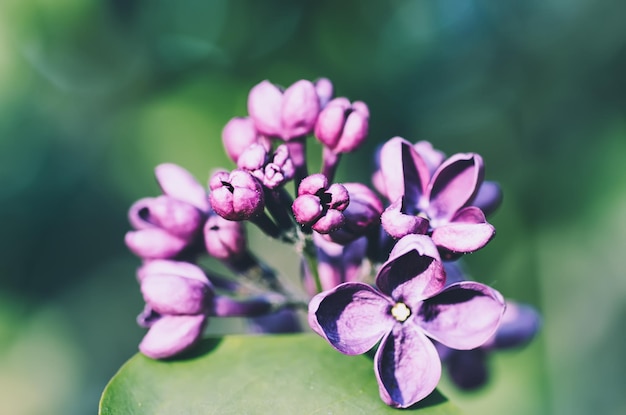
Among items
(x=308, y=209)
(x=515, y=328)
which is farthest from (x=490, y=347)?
(x=308, y=209)

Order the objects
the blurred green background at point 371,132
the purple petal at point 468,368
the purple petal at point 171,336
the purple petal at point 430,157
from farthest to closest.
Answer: the blurred green background at point 371,132, the purple petal at point 468,368, the purple petal at point 430,157, the purple petal at point 171,336

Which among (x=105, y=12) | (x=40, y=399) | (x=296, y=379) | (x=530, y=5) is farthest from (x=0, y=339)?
(x=530, y=5)

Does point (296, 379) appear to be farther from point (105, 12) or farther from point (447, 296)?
point (105, 12)

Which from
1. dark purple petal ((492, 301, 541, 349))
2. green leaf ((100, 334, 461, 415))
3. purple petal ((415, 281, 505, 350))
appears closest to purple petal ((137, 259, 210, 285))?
green leaf ((100, 334, 461, 415))

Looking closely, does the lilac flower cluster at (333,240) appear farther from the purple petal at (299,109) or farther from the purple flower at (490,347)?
the purple flower at (490,347)

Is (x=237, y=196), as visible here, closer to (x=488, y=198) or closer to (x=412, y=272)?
(x=412, y=272)

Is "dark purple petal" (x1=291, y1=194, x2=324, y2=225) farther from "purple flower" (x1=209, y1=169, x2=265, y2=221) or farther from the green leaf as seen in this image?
the green leaf

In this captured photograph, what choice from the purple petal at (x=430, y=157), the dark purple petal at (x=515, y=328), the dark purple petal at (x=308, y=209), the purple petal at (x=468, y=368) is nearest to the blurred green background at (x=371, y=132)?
the purple petal at (x=468, y=368)
